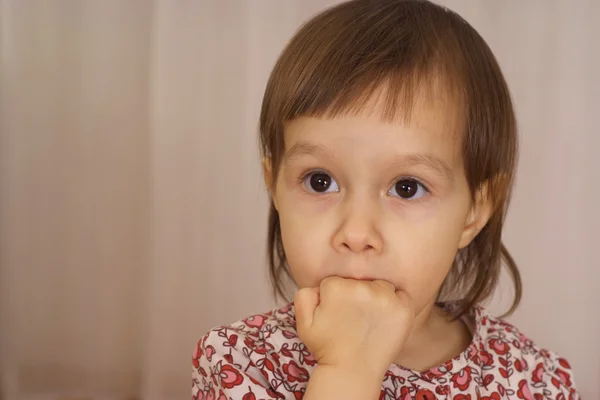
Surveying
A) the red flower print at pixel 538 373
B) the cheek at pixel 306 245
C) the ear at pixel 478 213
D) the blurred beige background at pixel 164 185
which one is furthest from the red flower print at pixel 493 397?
the blurred beige background at pixel 164 185

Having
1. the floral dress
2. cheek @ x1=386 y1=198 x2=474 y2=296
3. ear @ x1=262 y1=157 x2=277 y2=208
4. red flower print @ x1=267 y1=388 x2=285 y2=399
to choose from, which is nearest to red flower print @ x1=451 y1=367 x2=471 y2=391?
the floral dress

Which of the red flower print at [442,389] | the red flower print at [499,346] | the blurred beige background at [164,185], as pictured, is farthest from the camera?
the blurred beige background at [164,185]

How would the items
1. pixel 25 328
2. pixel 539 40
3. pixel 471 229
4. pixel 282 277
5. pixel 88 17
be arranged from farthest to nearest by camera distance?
pixel 25 328, pixel 88 17, pixel 539 40, pixel 282 277, pixel 471 229

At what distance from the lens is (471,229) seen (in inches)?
42.6

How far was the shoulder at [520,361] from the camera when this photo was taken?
108 centimetres

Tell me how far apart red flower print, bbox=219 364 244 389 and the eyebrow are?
0.28 meters

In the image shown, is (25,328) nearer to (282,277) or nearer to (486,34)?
(282,277)

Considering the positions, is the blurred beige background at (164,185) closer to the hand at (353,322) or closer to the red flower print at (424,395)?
the red flower print at (424,395)

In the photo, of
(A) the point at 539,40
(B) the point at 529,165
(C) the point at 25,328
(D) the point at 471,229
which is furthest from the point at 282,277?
(C) the point at 25,328

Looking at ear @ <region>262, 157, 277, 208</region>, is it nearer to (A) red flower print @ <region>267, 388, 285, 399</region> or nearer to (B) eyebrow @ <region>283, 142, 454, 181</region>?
(B) eyebrow @ <region>283, 142, 454, 181</region>

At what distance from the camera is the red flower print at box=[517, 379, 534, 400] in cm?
106

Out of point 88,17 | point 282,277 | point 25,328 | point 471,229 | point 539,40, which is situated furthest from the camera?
point 25,328

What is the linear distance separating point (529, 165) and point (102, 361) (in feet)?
3.94

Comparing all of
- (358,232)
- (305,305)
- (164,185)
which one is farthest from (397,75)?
(164,185)
